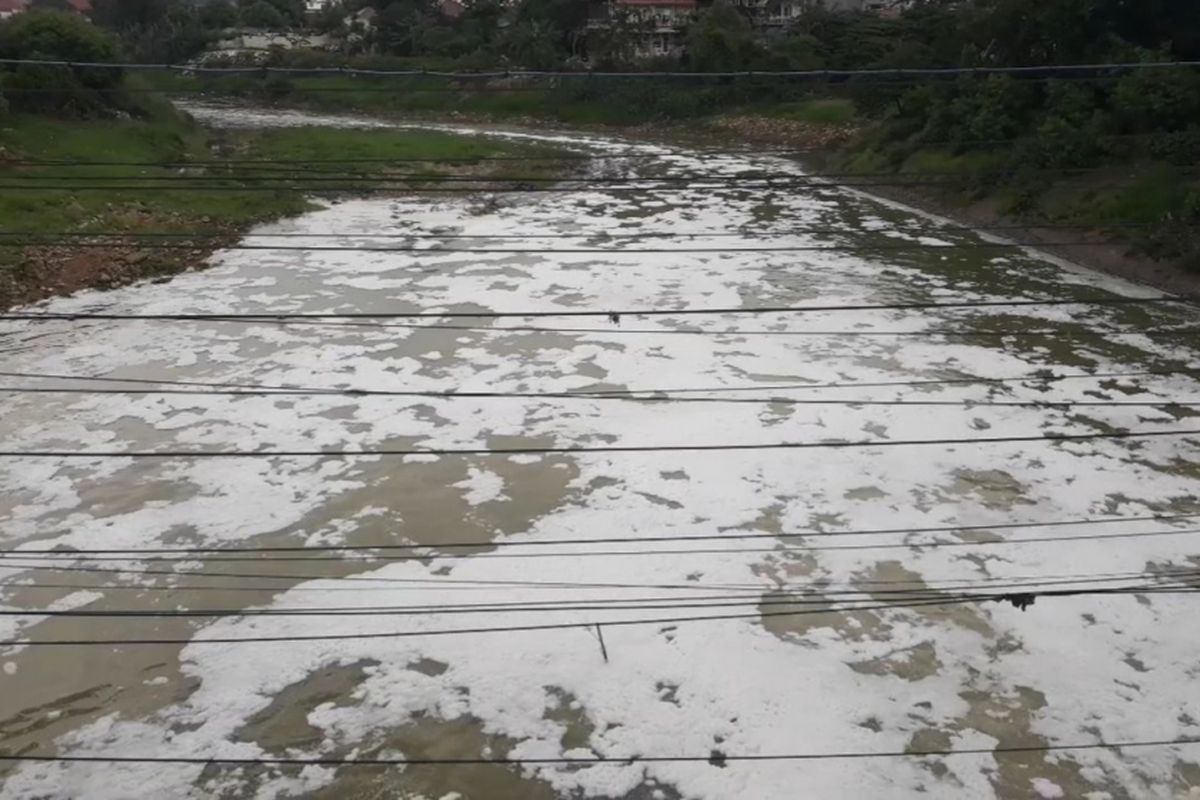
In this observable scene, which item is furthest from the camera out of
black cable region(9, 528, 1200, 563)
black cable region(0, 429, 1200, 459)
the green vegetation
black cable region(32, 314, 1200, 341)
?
the green vegetation

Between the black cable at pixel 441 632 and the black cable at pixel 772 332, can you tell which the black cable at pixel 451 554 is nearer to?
the black cable at pixel 441 632

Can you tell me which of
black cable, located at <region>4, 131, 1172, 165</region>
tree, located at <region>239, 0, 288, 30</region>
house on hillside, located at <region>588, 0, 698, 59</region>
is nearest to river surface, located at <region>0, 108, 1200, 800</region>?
black cable, located at <region>4, 131, 1172, 165</region>

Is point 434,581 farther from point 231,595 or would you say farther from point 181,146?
point 181,146

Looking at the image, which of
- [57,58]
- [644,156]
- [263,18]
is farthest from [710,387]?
[263,18]

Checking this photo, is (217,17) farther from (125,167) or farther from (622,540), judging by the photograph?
(622,540)

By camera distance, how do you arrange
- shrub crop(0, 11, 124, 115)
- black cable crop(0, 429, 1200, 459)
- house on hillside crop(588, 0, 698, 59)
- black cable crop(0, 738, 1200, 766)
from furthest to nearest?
1. house on hillside crop(588, 0, 698, 59)
2. shrub crop(0, 11, 124, 115)
3. black cable crop(0, 738, 1200, 766)
4. black cable crop(0, 429, 1200, 459)

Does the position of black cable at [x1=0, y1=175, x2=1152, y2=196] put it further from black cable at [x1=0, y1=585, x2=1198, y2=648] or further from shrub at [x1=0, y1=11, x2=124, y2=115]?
shrub at [x1=0, y1=11, x2=124, y2=115]

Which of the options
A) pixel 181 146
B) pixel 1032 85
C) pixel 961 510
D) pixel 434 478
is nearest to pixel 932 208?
pixel 1032 85
